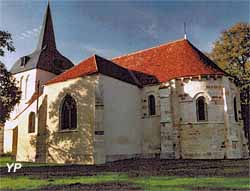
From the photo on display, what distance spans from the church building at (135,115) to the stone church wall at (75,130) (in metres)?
0.06

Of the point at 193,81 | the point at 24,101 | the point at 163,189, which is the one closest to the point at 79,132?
the point at 193,81

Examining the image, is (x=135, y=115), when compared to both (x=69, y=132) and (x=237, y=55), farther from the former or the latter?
(x=237, y=55)

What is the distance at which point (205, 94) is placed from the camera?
19.3 metres

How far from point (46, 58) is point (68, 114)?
19.1 meters

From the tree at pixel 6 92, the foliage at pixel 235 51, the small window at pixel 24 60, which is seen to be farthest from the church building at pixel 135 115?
the small window at pixel 24 60

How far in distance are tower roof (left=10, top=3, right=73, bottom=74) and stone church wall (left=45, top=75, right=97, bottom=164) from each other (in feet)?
53.3

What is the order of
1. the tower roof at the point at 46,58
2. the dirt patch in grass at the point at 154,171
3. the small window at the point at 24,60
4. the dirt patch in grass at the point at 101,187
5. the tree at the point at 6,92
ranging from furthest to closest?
the small window at the point at 24,60, the tower roof at the point at 46,58, the tree at the point at 6,92, the dirt patch in grass at the point at 154,171, the dirt patch in grass at the point at 101,187

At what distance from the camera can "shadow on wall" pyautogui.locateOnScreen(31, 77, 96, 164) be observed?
17005 millimetres

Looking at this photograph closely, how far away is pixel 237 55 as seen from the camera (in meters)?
25.6

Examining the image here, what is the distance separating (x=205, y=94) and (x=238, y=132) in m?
3.96

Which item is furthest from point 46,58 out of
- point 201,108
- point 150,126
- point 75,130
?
point 201,108

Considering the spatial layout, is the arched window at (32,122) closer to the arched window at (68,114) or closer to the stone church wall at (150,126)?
the arched window at (68,114)

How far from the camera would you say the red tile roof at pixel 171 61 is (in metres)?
20.2

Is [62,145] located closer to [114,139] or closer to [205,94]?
[114,139]
